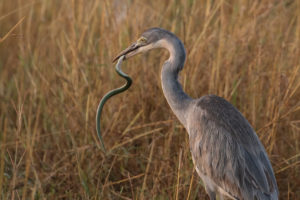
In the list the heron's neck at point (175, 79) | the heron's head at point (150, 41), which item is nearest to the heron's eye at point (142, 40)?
the heron's head at point (150, 41)

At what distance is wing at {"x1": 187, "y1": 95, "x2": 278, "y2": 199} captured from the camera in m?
2.62

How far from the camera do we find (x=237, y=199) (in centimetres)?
272

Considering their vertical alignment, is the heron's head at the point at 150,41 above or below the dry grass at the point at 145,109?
above

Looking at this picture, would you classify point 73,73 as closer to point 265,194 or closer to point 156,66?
point 156,66

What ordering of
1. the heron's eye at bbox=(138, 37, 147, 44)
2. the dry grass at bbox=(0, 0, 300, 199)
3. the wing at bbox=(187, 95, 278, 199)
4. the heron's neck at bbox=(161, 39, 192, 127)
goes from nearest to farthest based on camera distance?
the wing at bbox=(187, 95, 278, 199) < the heron's neck at bbox=(161, 39, 192, 127) < the heron's eye at bbox=(138, 37, 147, 44) < the dry grass at bbox=(0, 0, 300, 199)

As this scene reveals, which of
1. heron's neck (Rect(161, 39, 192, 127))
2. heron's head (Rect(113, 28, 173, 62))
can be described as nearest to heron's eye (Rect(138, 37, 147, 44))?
heron's head (Rect(113, 28, 173, 62))

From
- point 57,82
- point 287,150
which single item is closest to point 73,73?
point 57,82

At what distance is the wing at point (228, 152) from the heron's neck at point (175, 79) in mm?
78

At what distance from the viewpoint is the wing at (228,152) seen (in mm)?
2615

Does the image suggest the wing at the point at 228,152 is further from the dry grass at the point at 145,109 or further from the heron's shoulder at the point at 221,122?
the dry grass at the point at 145,109

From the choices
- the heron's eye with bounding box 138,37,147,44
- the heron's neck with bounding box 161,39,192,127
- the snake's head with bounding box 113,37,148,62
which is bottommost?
the heron's neck with bounding box 161,39,192,127

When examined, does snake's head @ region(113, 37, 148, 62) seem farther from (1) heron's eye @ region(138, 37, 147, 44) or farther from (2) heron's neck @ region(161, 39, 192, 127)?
(2) heron's neck @ region(161, 39, 192, 127)

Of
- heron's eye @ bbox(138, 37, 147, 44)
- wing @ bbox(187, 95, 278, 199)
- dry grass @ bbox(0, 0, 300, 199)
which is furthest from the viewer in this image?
dry grass @ bbox(0, 0, 300, 199)

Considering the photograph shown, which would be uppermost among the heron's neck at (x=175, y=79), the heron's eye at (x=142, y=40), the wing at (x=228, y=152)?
Answer: the heron's eye at (x=142, y=40)
